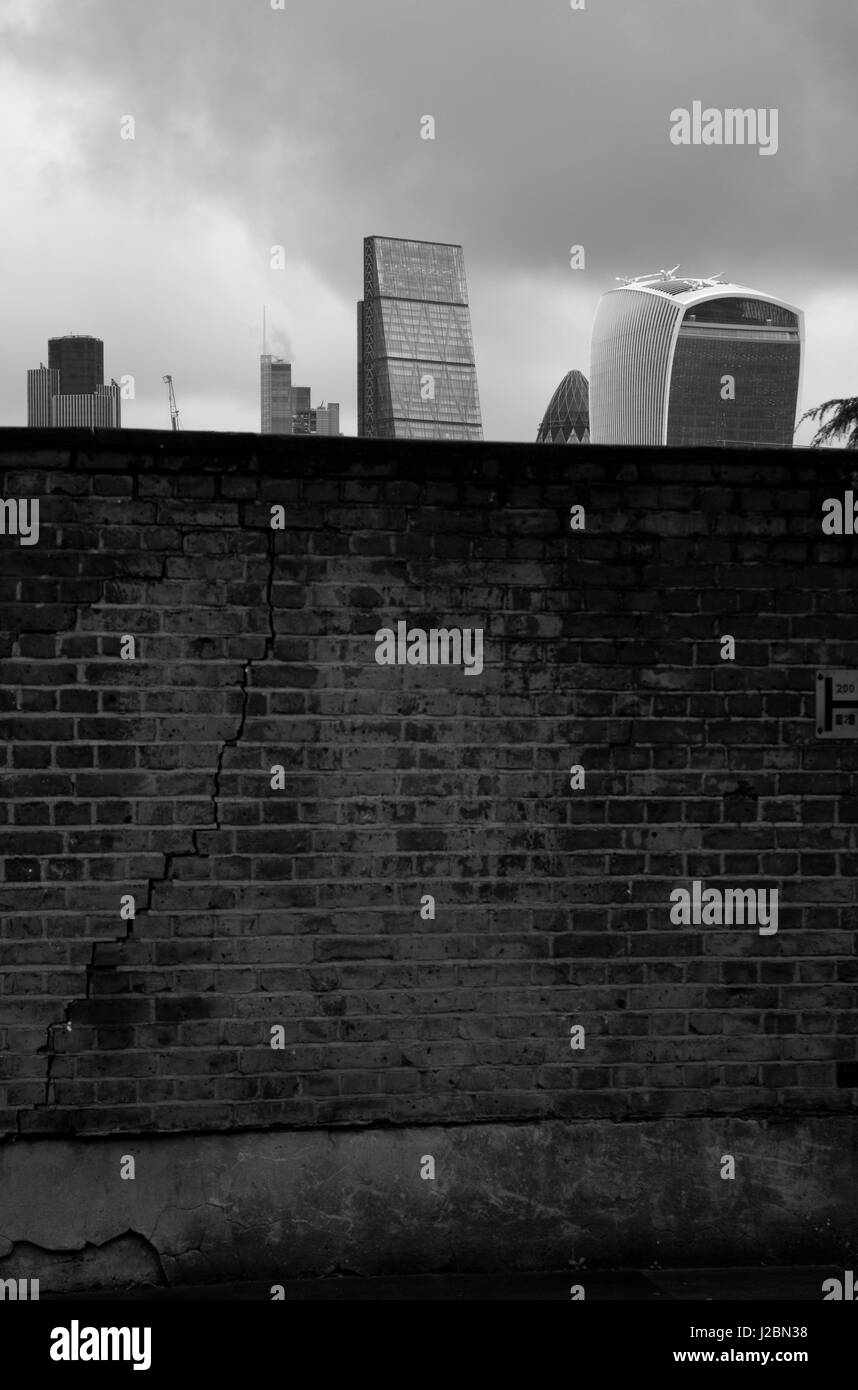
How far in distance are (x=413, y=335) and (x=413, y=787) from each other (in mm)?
115427

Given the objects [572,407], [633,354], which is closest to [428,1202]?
[633,354]

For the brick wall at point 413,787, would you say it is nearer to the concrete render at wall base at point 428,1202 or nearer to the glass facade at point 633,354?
the concrete render at wall base at point 428,1202

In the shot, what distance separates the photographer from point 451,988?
5035 mm

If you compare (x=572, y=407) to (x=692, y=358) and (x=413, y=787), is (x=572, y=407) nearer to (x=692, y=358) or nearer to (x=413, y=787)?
(x=692, y=358)

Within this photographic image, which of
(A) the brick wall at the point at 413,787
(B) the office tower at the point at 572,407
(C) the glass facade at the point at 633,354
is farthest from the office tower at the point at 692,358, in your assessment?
(A) the brick wall at the point at 413,787

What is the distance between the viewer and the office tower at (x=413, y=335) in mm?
98938

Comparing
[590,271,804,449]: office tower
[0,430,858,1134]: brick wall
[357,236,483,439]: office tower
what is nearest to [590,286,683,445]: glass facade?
[590,271,804,449]: office tower

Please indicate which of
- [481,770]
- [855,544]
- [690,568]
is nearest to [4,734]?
[481,770]

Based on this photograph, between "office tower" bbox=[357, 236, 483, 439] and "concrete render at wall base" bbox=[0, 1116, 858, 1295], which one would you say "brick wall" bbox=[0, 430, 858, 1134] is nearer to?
"concrete render at wall base" bbox=[0, 1116, 858, 1295]

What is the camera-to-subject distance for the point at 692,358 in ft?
423

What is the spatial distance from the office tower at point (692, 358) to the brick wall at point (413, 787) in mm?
85173

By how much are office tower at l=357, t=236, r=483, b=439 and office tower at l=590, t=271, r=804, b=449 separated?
1550 cm

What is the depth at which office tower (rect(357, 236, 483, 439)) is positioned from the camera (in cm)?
9894

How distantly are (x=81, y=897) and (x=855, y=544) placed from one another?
10.6 ft
